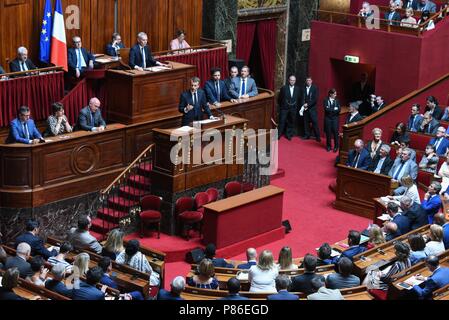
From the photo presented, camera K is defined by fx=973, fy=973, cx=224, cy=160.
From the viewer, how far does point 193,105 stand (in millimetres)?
15016

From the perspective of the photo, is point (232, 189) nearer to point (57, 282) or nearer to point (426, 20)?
point (57, 282)

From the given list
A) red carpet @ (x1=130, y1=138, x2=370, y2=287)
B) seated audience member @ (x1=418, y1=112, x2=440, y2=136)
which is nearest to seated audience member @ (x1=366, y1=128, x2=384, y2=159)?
red carpet @ (x1=130, y1=138, x2=370, y2=287)

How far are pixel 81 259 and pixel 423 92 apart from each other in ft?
32.6

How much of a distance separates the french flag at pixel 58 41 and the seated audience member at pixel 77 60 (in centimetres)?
10

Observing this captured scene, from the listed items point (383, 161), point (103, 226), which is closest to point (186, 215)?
point (103, 226)

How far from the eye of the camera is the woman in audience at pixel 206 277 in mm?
10555

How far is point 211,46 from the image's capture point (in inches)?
693

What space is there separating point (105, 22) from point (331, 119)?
5.32m

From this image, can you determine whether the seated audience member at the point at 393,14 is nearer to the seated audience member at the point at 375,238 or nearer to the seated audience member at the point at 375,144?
the seated audience member at the point at 375,144

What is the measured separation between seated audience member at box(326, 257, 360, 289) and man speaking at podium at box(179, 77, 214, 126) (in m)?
5.25

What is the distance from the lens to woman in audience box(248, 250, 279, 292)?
10742 millimetres

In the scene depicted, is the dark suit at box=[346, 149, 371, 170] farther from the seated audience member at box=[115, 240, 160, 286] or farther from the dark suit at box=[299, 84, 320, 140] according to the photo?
the seated audience member at box=[115, 240, 160, 286]
